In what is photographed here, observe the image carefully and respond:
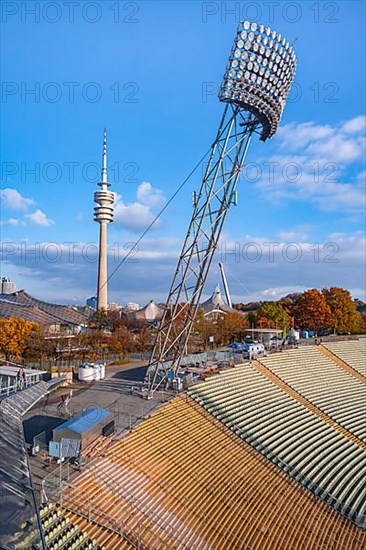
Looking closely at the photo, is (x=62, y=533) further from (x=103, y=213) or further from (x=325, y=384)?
(x=103, y=213)

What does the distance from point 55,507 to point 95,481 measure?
5.99ft

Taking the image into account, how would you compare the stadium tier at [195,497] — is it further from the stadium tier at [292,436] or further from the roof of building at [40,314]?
the roof of building at [40,314]

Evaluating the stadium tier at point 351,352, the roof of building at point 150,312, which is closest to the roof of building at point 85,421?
the stadium tier at point 351,352

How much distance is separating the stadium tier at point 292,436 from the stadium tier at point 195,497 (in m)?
0.69

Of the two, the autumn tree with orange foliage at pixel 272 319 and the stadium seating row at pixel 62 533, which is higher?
the autumn tree with orange foliage at pixel 272 319

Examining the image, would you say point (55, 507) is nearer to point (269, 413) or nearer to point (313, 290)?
point (269, 413)

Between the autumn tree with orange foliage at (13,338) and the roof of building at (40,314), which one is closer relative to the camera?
the autumn tree with orange foliage at (13,338)

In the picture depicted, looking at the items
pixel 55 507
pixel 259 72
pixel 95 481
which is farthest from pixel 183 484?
pixel 259 72

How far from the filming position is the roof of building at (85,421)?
39.5 ft

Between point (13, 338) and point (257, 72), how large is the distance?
2470 centimetres

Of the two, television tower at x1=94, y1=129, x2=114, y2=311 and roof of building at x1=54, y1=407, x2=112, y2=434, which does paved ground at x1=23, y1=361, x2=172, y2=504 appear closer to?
roof of building at x1=54, y1=407, x2=112, y2=434

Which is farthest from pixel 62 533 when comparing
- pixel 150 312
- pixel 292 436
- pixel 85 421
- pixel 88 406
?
pixel 150 312

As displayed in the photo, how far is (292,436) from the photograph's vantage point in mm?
18969

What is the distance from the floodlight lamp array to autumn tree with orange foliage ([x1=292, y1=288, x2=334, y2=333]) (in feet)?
128
